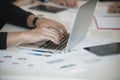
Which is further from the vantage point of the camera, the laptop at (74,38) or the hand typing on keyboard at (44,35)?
the hand typing on keyboard at (44,35)

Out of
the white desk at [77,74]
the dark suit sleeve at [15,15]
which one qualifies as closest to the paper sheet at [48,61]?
the white desk at [77,74]

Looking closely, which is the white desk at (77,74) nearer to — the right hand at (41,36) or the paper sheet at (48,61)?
the paper sheet at (48,61)

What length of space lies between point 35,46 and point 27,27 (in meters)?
0.38

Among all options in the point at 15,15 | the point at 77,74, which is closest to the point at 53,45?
the point at 77,74

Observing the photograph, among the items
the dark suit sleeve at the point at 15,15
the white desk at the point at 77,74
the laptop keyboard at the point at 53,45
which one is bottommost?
the dark suit sleeve at the point at 15,15

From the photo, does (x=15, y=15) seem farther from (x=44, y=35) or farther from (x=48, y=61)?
(x=48, y=61)

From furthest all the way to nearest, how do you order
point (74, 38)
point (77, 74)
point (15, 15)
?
point (15, 15) < point (74, 38) < point (77, 74)

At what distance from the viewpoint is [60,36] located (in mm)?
1264

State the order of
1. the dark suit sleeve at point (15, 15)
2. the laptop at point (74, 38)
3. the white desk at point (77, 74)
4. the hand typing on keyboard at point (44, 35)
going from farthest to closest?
1. the dark suit sleeve at point (15, 15)
2. the hand typing on keyboard at point (44, 35)
3. the laptop at point (74, 38)
4. the white desk at point (77, 74)

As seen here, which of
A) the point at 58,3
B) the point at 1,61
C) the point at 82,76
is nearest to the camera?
the point at 82,76

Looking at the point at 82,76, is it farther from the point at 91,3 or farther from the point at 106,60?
the point at 91,3

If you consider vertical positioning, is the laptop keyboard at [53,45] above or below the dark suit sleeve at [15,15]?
above

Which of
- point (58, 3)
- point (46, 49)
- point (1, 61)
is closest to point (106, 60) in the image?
point (46, 49)

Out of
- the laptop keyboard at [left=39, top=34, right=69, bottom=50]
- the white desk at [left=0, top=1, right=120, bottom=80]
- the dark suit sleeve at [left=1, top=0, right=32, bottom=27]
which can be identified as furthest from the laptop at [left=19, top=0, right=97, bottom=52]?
the dark suit sleeve at [left=1, top=0, right=32, bottom=27]
